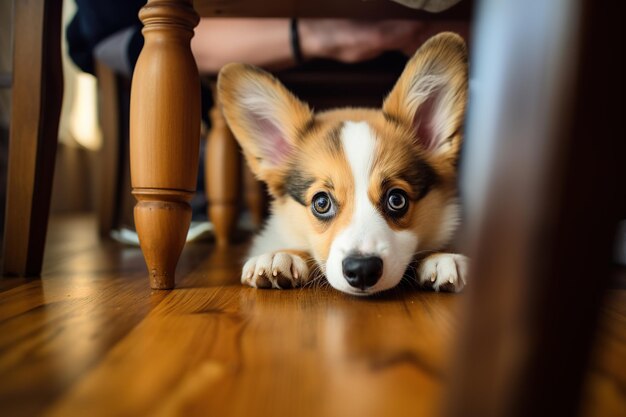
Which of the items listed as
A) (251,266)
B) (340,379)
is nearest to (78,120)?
(251,266)

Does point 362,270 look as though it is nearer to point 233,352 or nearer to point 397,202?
point 397,202

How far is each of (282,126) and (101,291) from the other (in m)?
0.73

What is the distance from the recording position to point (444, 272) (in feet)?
4.12

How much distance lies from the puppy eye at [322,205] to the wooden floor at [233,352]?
0.21 m

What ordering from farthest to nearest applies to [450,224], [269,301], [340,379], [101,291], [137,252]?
[137,252] < [450,224] < [101,291] < [269,301] < [340,379]

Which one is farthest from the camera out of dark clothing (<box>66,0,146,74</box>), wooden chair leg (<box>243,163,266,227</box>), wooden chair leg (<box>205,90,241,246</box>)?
wooden chair leg (<box>243,163,266,227</box>)

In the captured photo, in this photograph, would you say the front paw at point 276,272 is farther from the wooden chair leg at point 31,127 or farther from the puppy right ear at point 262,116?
the wooden chair leg at point 31,127

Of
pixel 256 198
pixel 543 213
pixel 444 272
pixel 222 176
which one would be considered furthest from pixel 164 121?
pixel 256 198

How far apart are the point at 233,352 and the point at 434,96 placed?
1037 millimetres

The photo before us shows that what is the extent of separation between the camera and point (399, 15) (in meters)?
1.66

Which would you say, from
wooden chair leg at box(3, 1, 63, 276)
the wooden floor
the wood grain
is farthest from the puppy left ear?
the wood grain

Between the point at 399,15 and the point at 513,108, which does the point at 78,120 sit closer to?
the point at 399,15

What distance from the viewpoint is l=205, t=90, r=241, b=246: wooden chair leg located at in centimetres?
249

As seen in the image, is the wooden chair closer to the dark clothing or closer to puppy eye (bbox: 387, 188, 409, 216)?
puppy eye (bbox: 387, 188, 409, 216)
